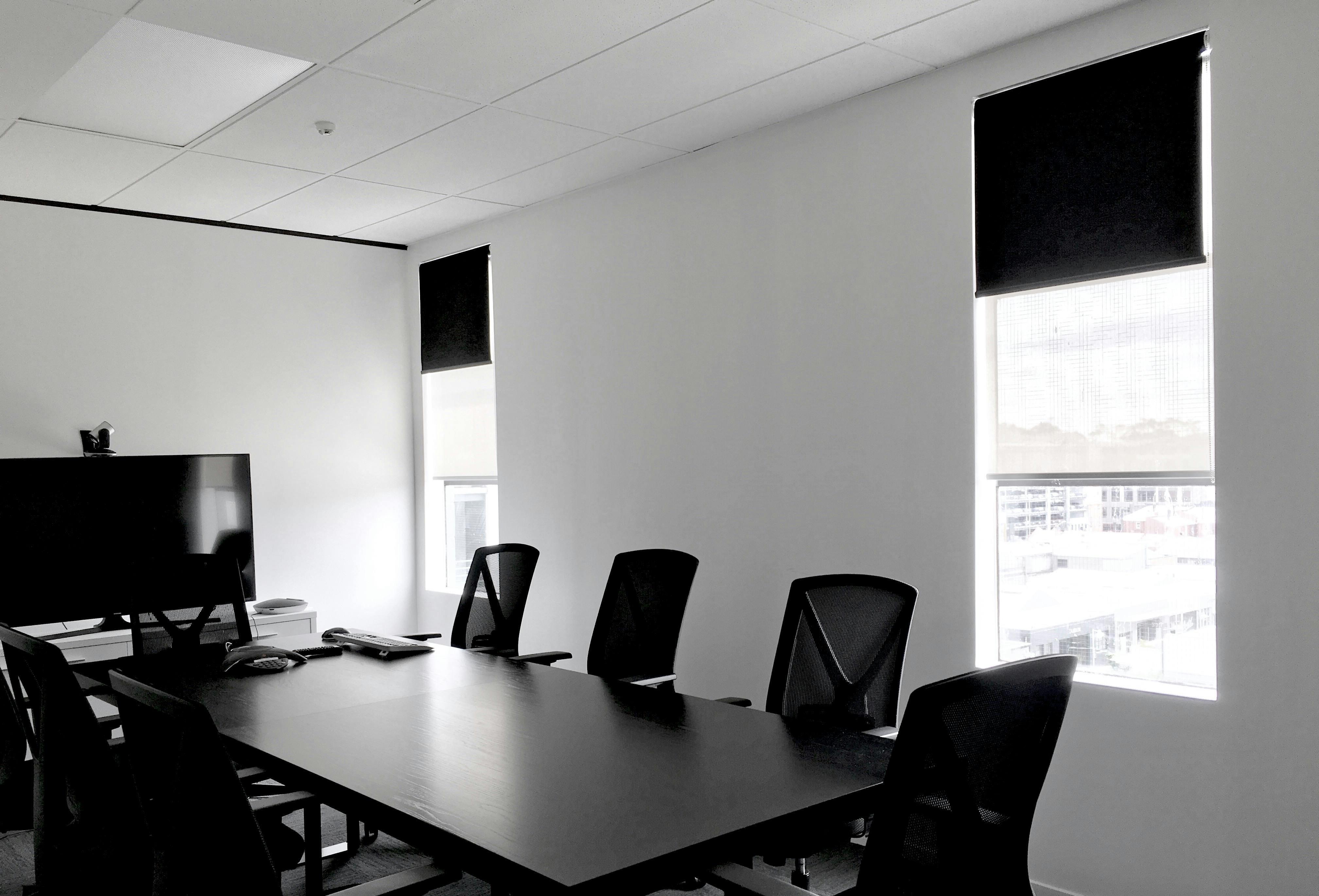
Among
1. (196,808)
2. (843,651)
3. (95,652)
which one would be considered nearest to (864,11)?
(843,651)

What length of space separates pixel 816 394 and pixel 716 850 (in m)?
2.75

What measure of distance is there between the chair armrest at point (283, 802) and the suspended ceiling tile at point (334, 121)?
265cm

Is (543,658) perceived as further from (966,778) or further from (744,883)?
(966,778)

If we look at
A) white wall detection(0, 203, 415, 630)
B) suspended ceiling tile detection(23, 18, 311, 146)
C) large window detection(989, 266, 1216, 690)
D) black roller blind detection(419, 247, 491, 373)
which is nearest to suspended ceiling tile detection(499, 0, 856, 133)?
suspended ceiling tile detection(23, 18, 311, 146)

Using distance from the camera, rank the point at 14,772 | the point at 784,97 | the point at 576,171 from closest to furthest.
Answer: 1. the point at 14,772
2. the point at 784,97
3. the point at 576,171

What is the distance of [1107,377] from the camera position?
363cm

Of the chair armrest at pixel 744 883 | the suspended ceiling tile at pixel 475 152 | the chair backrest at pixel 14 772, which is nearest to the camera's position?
the chair armrest at pixel 744 883

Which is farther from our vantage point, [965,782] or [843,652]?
[843,652]

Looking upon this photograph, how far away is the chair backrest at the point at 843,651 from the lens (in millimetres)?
3070

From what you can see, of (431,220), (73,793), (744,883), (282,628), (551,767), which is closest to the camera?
(744,883)

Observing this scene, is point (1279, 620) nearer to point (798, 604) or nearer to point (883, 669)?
point (883, 669)

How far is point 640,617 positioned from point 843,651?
3.40ft

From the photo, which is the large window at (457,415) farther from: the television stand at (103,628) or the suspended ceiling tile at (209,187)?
the television stand at (103,628)

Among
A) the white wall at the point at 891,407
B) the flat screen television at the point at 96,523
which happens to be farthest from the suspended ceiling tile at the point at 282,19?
the flat screen television at the point at 96,523
